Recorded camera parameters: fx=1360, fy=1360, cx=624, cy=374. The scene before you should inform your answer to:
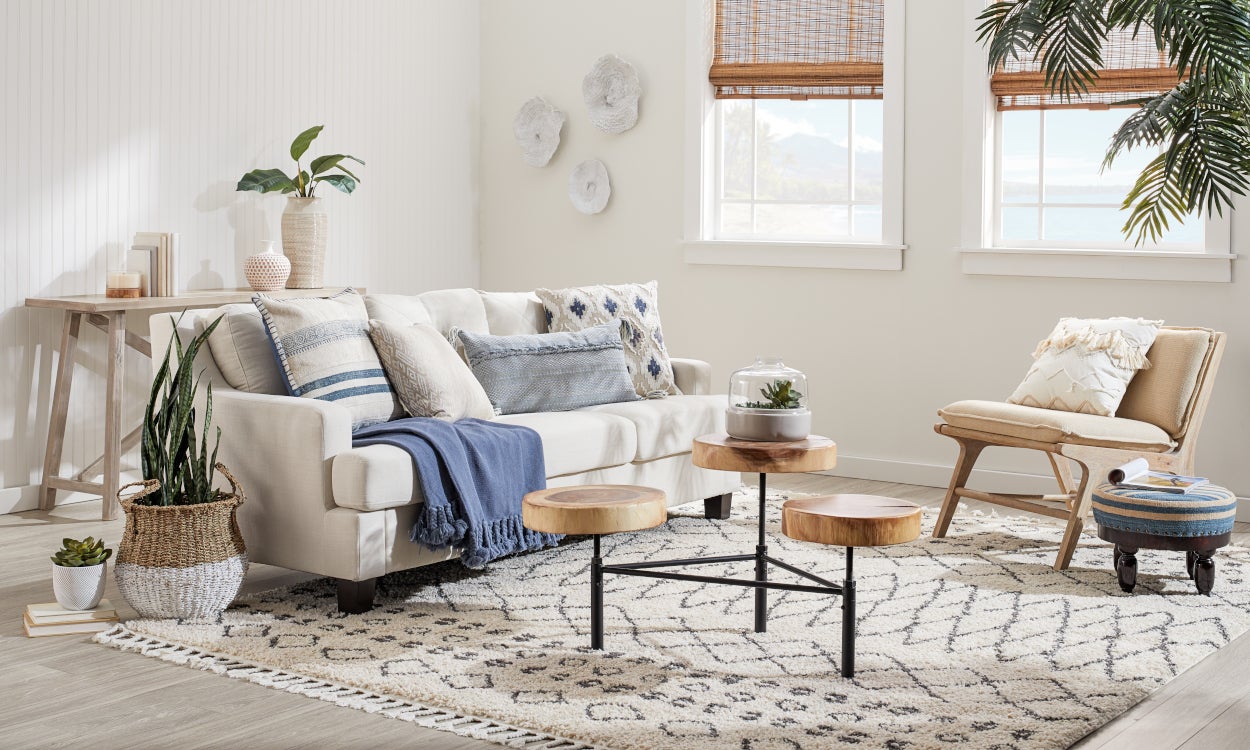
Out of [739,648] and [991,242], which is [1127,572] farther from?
[991,242]

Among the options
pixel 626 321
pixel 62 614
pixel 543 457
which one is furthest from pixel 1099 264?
pixel 62 614

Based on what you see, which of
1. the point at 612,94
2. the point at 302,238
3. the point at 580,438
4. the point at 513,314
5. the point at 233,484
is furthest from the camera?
the point at 612,94

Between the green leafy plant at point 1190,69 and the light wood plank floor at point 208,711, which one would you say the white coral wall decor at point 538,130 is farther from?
the light wood plank floor at point 208,711

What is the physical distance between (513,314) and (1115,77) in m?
2.56

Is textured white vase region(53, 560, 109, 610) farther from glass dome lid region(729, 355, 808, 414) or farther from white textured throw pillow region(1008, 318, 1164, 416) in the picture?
white textured throw pillow region(1008, 318, 1164, 416)

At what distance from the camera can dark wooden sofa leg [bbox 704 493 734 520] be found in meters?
5.04

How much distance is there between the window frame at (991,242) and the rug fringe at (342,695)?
346cm

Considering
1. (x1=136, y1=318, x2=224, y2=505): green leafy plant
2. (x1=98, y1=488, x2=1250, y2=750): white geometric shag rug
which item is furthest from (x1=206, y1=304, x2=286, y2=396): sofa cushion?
(x1=98, y1=488, x2=1250, y2=750): white geometric shag rug

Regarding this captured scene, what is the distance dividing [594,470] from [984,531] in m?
1.47

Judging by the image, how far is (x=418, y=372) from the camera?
413 cm

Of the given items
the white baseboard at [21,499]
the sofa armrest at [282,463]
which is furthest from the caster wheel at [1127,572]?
the white baseboard at [21,499]

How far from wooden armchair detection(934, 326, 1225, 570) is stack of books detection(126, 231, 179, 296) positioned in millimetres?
2994

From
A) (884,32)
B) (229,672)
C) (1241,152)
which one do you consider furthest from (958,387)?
(229,672)

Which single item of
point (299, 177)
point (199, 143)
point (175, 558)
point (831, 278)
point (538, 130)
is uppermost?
point (538, 130)
